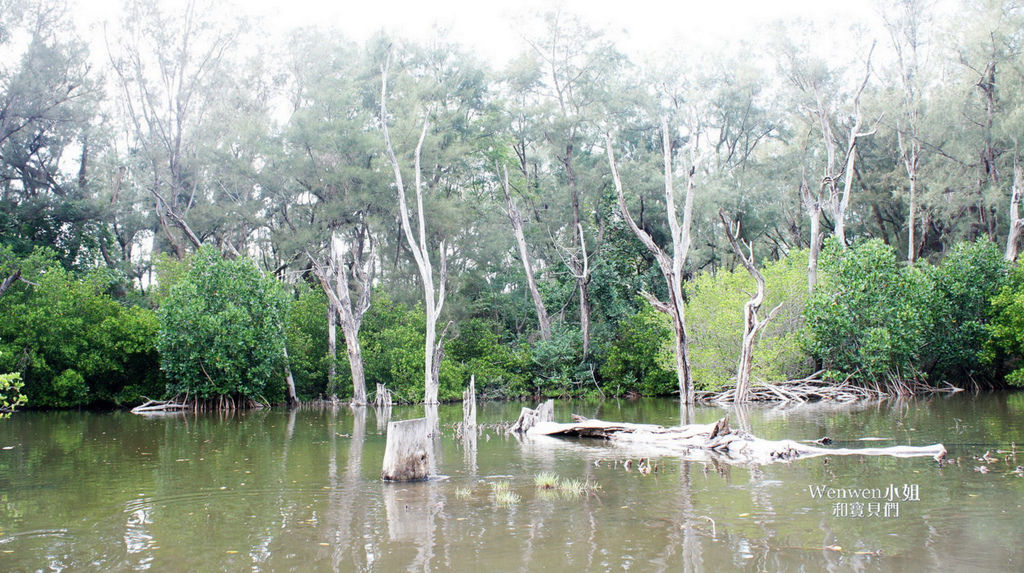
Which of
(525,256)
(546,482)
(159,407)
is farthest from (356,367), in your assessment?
(546,482)

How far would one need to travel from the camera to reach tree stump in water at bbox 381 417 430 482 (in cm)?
837

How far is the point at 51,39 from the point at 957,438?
33.2 meters

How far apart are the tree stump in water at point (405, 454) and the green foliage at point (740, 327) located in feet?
57.0

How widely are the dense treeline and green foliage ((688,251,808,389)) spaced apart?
0.10 meters

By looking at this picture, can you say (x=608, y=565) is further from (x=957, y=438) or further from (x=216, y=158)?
(x=216, y=158)

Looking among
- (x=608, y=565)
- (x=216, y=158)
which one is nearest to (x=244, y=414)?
(x=216, y=158)

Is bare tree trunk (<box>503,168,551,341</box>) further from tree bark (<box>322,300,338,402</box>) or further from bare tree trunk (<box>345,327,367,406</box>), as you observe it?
bare tree trunk (<box>345,327,367,406</box>)

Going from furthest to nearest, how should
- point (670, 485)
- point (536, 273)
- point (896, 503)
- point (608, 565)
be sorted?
A: point (536, 273)
point (670, 485)
point (896, 503)
point (608, 565)

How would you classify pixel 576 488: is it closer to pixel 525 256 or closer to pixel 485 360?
pixel 485 360

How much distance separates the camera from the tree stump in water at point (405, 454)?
27.5 ft

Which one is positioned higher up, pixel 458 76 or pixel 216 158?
pixel 458 76

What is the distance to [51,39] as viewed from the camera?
95.3 ft

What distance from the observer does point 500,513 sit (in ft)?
21.5

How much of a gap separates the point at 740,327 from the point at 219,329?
16.7m
